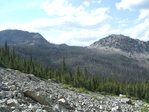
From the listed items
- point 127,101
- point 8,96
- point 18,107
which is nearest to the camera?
point 18,107

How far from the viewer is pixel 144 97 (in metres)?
93.1

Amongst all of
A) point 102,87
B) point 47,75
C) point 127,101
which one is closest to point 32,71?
point 47,75

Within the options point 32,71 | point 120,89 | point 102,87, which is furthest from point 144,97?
point 32,71

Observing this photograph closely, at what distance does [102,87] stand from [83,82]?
10139 mm

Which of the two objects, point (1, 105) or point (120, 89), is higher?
point (1, 105)

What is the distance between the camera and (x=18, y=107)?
11.2 m

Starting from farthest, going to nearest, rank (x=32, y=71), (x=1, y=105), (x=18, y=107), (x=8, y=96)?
(x=32, y=71) → (x=8, y=96) → (x=18, y=107) → (x=1, y=105)

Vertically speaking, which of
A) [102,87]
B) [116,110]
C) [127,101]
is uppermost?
[116,110]

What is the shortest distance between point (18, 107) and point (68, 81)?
82.1 meters

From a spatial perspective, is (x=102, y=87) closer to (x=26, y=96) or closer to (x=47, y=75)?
(x=47, y=75)

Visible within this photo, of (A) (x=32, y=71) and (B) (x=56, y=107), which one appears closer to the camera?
(B) (x=56, y=107)

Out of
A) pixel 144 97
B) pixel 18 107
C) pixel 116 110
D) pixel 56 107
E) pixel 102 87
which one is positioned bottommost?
pixel 144 97

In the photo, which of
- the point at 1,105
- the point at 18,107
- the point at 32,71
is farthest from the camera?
the point at 32,71

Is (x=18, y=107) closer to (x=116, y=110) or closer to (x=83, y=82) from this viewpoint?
(x=116, y=110)
